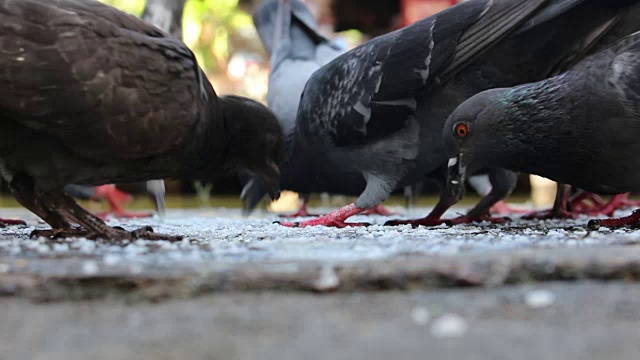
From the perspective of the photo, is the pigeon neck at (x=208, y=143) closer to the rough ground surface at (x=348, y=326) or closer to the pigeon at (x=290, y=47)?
the rough ground surface at (x=348, y=326)

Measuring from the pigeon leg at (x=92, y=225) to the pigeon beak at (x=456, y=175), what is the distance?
1.42 metres

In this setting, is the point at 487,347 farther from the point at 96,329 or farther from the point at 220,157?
the point at 220,157

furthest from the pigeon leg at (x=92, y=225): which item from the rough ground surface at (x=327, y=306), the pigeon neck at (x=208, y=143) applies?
the rough ground surface at (x=327, y=306)

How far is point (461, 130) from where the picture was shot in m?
3.13

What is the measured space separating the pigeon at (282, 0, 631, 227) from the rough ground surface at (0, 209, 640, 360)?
5.78ft

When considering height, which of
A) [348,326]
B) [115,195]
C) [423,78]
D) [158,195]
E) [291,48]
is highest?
[291,48]

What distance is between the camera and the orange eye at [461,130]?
10.2 feet

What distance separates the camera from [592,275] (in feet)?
5.15

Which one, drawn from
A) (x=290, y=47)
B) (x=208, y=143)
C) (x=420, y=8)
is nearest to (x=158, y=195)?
(x=290, y=47)

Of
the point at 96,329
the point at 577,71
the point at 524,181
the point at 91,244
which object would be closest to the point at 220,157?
the point at 91,244

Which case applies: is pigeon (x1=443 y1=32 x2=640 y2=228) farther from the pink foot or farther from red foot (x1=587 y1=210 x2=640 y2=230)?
the pink foot

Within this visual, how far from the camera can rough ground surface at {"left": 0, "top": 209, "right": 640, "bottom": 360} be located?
1230 millimetres

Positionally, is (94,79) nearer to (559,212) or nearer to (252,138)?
(252,138)

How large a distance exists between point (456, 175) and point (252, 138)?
1.05 meters
